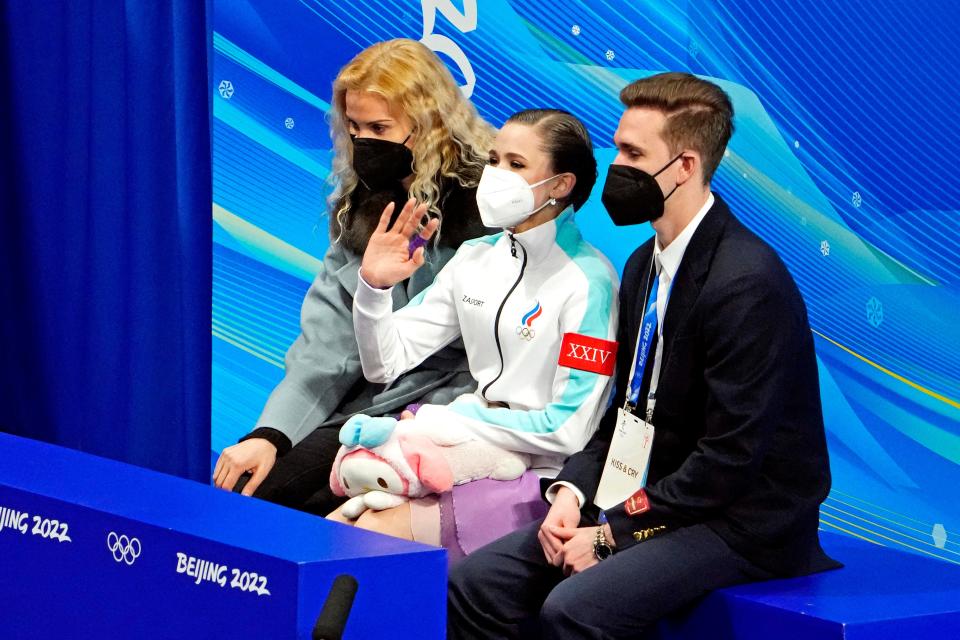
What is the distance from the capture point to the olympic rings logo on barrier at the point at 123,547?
81.6 inches

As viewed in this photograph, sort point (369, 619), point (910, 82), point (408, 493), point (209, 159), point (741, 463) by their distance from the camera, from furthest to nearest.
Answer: point (209, 159)
point (910, 82)
point (408, 493)
point (741, 463)
point (369, 619)

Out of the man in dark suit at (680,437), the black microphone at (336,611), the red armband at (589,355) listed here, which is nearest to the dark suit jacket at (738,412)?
the man in dark suit at (680,437)

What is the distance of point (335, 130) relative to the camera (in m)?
3.60

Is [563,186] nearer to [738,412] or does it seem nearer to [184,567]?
[738,412]

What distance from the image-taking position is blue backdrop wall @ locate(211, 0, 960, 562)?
11.7ft

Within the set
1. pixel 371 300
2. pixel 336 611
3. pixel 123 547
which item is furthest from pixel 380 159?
pixel 336 611

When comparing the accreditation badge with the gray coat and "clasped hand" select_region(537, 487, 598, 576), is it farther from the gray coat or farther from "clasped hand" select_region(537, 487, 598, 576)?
the gray coat

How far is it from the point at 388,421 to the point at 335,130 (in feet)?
3.24

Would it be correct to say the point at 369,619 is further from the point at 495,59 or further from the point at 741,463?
the point at 495,59

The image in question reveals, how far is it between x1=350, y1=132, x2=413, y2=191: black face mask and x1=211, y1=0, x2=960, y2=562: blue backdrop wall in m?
0.76

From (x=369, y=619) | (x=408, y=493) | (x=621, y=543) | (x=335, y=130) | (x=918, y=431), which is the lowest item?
(x=369, y=619)

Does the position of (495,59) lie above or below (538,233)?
above

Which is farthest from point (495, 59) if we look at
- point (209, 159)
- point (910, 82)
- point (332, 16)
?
point (910, 82)

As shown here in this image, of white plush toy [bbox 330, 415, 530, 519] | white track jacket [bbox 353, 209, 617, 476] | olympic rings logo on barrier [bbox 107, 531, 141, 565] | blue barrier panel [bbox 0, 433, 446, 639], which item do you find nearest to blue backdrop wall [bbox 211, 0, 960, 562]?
white track jacket [bbox 353, 209, 617, 476]
